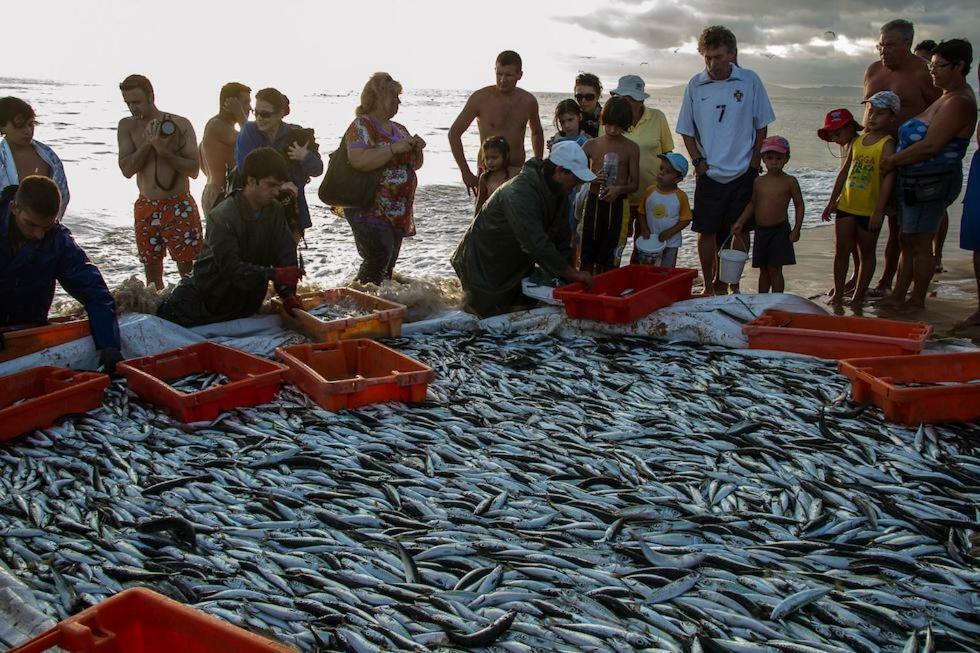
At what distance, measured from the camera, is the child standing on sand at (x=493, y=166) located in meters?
7.61

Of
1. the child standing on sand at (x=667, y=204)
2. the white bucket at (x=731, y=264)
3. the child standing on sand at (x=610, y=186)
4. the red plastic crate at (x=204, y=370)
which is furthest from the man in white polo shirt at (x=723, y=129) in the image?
the red plastic crate at (x=204, y=370)

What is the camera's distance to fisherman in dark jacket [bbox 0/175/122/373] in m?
5.35

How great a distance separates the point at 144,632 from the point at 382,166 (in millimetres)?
5477

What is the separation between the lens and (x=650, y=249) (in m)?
7.66

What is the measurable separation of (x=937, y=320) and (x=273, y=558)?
6.54 meters

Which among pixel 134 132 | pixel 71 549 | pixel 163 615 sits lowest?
pixel 71 549

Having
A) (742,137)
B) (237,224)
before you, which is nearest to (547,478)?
(237,224)

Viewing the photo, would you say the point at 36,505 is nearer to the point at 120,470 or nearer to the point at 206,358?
the point at 120,470

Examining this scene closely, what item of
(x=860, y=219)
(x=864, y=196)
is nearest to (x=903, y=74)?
(x=864, y=196)

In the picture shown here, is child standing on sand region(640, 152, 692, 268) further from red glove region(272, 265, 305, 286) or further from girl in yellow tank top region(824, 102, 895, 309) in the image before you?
red glove region(272, 265, 305, 286)

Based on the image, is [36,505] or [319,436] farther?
[319,436]

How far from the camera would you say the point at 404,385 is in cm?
541

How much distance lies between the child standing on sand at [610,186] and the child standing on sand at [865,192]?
2.00 meters

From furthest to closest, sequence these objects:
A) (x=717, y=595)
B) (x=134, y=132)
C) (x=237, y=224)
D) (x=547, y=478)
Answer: (x=134, y=132), (x=237, y=224), (x=547, y=478), (x=717, y=595)
